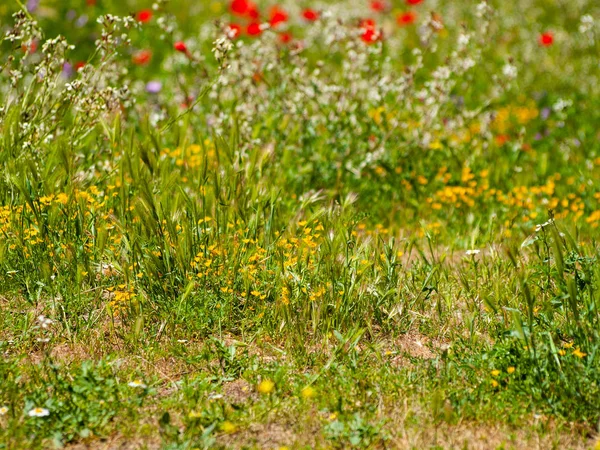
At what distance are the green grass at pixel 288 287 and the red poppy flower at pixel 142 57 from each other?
2.35m

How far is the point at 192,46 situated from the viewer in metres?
8.68

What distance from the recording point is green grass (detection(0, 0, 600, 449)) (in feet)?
10.2

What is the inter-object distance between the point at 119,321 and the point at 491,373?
Answer: 5.77 ft

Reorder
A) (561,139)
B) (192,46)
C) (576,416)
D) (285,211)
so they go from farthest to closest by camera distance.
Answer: (192,46) → (561,139) → (285,211) → (576,416)

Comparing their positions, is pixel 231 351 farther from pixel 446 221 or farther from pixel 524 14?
pixel 524 14

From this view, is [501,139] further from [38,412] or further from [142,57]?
[38,412]

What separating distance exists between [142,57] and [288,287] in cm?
525

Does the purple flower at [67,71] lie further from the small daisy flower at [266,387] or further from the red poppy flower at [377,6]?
the small daisy flower at [266,387]

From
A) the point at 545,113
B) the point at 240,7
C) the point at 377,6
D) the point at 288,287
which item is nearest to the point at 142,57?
the point at 240,7

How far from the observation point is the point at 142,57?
8.30 metres

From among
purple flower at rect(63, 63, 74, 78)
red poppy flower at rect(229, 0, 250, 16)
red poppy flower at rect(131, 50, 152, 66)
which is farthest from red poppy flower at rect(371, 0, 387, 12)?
purple flower at rect(63, 63, 74, 78)

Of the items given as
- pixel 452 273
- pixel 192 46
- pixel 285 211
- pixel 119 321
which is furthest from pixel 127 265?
pixel 192 46

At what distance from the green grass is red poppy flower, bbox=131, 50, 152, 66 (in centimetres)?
235

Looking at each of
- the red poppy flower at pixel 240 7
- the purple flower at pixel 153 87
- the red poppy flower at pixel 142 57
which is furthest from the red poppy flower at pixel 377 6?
the purple flower at pixel 153 87
